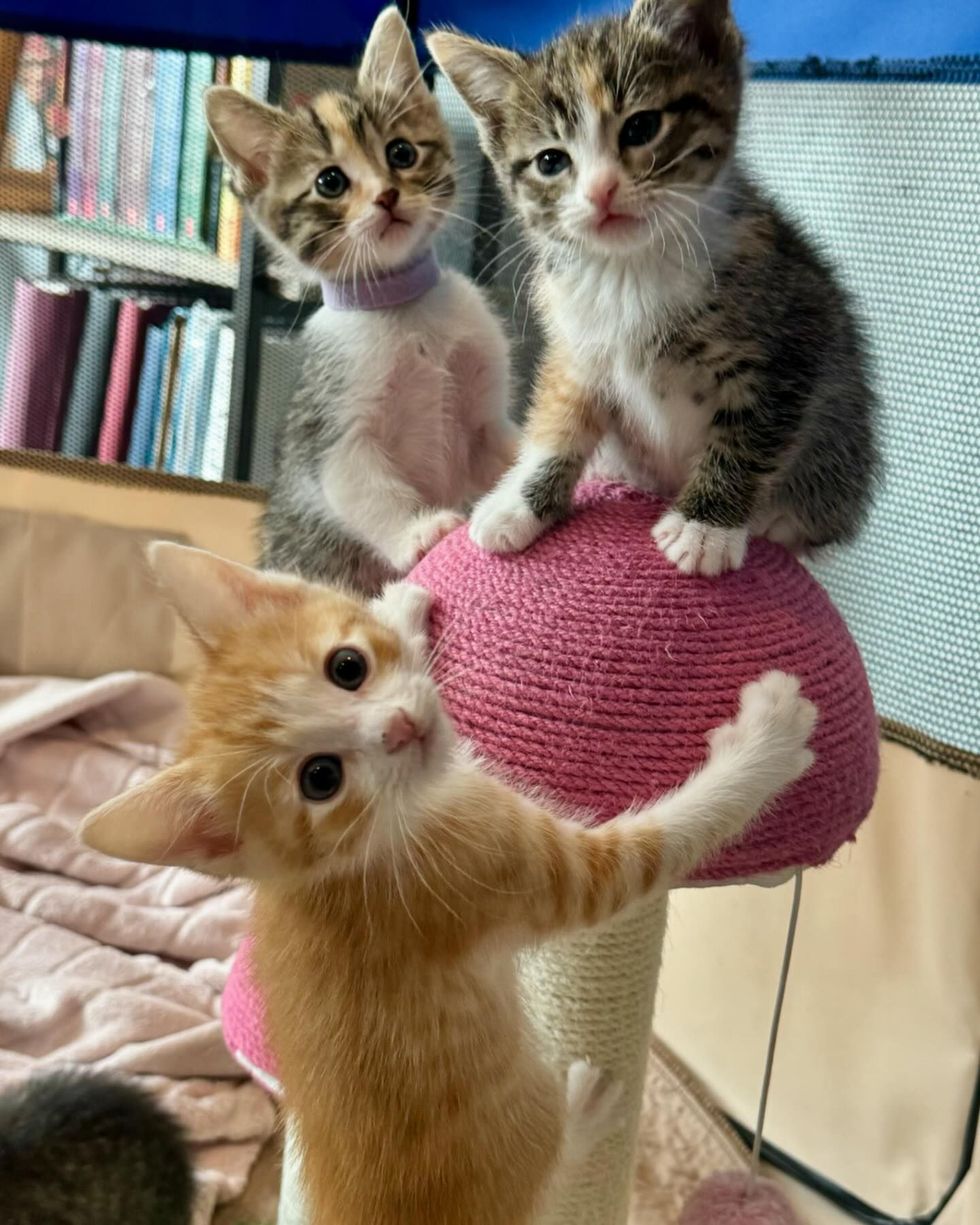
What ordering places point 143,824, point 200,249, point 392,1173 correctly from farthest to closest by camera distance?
1. point 200,249
2. point 392,1173
3. point 143,824

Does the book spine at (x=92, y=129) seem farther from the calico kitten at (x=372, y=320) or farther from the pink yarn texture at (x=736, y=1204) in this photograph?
the pink yarn texture at (x=736, y=1204)

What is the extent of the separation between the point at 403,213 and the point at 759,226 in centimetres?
42

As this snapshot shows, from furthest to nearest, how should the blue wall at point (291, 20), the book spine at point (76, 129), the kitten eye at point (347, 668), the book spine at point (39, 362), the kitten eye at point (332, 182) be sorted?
the book spine at point (39, 362) < the book spine at point (76, 129) < the blue wall at point (291, 20) < the kitten eye at point (332, 182) < the kitten eye at point (347, 668)

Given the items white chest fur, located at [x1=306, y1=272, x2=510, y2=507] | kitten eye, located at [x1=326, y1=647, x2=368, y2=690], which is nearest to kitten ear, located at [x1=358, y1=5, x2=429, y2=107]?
white chest fur, located at [x1=306, y1=272, x2=510, y2=507]

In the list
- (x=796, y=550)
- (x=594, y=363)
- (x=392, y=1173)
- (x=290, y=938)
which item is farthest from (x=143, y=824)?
(x=796, y=550)

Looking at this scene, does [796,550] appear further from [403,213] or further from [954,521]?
[403,213]

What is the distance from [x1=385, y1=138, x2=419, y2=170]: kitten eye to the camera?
1.26 meters

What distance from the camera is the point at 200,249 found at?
2.33 meters

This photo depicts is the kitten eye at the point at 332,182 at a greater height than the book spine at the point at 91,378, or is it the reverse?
the kitten eye at the point at 332,182

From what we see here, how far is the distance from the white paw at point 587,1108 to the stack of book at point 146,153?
1859 mm

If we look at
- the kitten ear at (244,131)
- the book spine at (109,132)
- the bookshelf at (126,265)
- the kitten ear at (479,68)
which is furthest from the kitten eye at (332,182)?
the book spine at (109,132)

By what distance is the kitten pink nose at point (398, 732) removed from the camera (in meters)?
0.76

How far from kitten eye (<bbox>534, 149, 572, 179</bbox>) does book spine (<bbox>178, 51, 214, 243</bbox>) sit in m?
1.53

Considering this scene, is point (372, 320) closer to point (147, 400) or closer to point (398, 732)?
point (398, 732)
